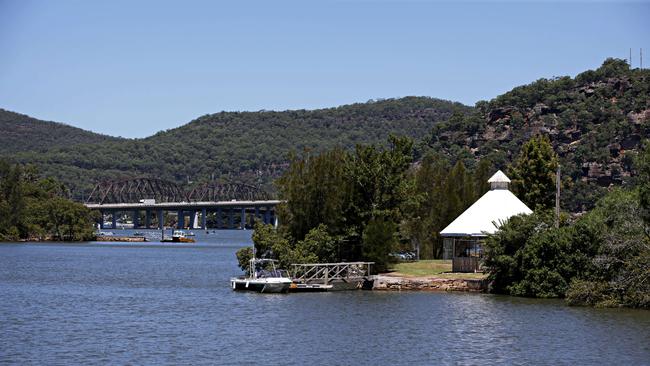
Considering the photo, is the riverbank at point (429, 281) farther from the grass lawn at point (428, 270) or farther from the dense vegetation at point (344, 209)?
the dense vegetation at point (344, 209)

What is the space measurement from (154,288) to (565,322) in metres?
Result: 32.2

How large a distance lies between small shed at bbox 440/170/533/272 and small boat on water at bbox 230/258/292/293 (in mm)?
11581

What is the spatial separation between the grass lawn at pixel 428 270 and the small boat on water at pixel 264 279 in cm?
809

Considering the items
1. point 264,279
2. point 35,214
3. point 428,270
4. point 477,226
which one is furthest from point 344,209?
point 35,214

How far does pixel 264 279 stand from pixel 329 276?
5.70 m

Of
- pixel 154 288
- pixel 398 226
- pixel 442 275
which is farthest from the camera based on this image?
pixel 398 226

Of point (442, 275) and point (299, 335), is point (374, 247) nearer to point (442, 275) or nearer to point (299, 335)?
point (442, 275)

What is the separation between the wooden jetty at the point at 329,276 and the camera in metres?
65.8

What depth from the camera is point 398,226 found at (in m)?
76.4

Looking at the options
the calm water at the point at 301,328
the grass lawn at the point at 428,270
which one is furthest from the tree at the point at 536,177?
the calm water at the point at 301,328

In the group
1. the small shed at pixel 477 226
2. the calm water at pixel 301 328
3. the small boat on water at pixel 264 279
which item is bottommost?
the calm water at pixel 301 328

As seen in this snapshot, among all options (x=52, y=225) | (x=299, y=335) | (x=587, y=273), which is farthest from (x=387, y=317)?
(x=52, y=225)

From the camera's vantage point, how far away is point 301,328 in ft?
157

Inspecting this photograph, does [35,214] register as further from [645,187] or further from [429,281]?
[645,187]
